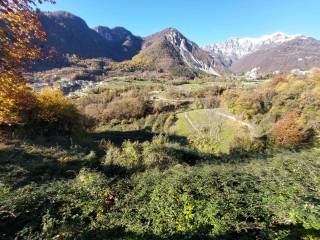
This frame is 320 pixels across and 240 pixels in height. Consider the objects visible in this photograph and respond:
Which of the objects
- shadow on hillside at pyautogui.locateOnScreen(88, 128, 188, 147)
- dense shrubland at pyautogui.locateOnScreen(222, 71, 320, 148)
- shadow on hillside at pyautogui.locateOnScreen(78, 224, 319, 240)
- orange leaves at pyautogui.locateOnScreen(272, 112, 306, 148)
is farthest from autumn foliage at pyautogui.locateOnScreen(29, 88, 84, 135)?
shadow on hillside at pyautogui.locateOnScreen(78, 224, 319, 240)

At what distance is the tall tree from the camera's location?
823cm

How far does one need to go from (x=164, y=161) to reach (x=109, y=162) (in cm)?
339

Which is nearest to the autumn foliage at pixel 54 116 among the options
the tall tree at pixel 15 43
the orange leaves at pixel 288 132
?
the tall tree at pixel 15 43

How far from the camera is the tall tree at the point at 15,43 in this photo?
823cm

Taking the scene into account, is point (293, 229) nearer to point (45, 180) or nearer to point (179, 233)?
point (179, 233)

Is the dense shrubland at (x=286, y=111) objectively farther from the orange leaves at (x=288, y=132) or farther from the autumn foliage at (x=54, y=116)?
the autumn foliage at (x=54, y=116)

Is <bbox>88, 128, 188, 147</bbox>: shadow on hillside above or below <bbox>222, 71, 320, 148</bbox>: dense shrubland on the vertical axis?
below

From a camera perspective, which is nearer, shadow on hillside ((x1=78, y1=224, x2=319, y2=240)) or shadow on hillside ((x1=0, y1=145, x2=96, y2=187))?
shadow on hillside ((x1=78, y1=224, x2=319, y2=240))

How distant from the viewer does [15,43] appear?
354 inches

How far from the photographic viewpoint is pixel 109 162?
17891 mm

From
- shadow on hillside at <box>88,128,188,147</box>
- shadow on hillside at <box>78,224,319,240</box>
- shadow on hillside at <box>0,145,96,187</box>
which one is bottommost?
shadow on hillside at <box>88,128,188,147</box>

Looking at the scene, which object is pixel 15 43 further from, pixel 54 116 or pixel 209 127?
pixel 209 127

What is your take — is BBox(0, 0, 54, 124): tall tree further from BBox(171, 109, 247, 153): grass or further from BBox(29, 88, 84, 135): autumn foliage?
BBox(171, 109, 247, 153): grass

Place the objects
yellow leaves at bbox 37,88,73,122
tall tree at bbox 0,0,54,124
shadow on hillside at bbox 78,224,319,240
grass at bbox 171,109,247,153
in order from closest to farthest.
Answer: shadow on hillside at bbox 78,224,319,240 < tall tree at bbox 0,0,54,124 < yellow leaves at bbox 37,88,73,122 < grass at bbox 171,109,247,153
